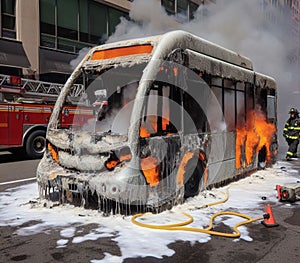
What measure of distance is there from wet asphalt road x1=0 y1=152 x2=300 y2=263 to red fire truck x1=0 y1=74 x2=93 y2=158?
23.1 ft

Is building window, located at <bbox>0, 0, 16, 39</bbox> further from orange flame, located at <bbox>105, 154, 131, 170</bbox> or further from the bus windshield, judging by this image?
orange flame, located at <bbox>105, 154, 131, 170</bbox>

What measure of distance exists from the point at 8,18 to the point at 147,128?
49.8 ft

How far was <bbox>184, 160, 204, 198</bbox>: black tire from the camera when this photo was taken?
581cm

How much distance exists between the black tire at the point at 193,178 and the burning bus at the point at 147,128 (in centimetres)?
2

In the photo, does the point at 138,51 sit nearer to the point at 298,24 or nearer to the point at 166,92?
the point at 166,92

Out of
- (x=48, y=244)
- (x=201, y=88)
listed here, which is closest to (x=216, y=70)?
(x=201, y=88)

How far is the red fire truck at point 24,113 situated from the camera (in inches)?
434

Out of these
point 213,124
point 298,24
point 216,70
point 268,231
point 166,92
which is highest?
point 298,24

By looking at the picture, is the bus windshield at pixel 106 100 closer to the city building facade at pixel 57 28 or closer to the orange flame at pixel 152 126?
the orange flame at pixel 152 126

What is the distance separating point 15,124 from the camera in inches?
443

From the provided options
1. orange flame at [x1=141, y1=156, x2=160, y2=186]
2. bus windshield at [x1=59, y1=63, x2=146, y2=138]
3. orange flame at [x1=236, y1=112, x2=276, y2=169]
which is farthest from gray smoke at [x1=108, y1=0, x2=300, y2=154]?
orange flame at [x1=141, y1=156, x2=160, y2=186]

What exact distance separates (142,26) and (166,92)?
9139mm

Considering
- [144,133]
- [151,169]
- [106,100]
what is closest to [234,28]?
[106,100]

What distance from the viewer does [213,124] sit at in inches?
255
